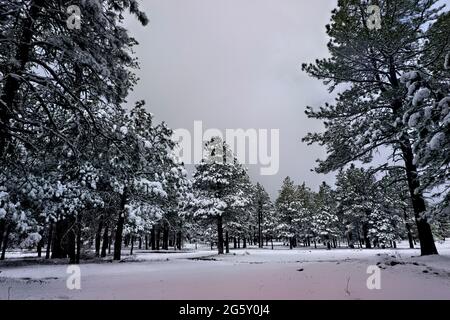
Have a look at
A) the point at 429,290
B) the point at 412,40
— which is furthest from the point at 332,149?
the point at 429,290

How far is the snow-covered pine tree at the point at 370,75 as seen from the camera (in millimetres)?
12484

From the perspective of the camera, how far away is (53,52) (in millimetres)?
7793

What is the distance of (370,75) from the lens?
48.3 ft

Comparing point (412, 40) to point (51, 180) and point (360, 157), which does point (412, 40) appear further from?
point (51, 180)

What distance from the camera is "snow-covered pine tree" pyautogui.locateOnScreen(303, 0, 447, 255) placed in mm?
12484

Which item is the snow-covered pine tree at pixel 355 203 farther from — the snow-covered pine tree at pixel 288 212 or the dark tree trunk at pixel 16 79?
the dark tree trunk at pixel 16 79

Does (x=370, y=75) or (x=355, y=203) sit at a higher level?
(x=370, y=75)

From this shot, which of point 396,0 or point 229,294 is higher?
point 396,0

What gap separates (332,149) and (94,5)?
39.0ft

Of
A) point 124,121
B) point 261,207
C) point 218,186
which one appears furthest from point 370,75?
point 261,207

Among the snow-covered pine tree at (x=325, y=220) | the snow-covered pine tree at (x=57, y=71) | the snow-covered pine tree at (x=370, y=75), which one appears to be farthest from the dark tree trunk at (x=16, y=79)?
the snow-covered pine tree at (x=325, y=220)

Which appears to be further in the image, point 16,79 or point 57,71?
point 57,71

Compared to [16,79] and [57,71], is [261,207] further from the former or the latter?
[16,79]

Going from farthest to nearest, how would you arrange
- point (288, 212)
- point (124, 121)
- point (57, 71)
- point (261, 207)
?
1. point (261, 207)
2. point (288, 212)
3. point (124, 121)
4. point (57, 71)
